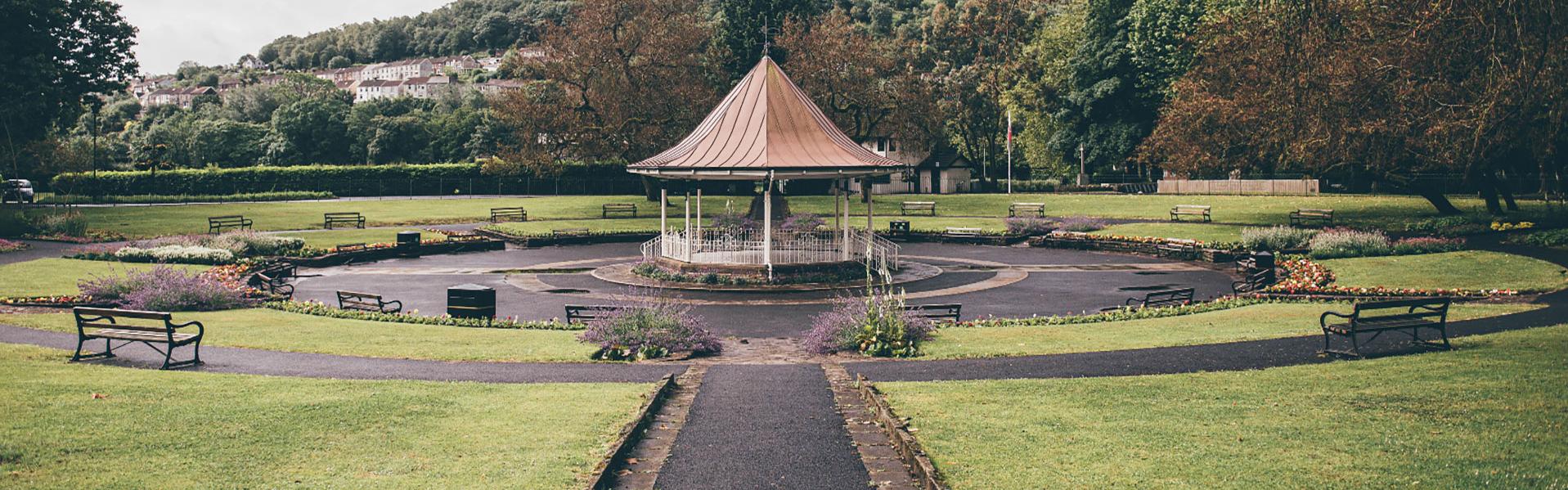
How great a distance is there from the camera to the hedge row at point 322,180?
81000 mm

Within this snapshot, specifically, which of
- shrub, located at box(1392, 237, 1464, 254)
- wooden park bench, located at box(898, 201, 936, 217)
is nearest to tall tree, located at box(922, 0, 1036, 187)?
wooden park bench, located at box(898, 201, 936, 217)

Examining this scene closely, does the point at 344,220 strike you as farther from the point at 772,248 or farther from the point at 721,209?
the point at 772,248

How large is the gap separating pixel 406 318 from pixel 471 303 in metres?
1.36

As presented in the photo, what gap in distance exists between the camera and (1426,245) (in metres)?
33.1

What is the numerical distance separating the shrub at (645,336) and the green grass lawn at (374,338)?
371 millimetres

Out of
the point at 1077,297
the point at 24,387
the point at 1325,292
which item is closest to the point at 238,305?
the point at 24,387

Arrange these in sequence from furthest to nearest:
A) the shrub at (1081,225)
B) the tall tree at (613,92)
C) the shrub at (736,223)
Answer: the tall tree at (613,92) → the shrub at (1081,225) → the shrub at (736,223)

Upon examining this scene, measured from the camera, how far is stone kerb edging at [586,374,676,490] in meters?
9.71

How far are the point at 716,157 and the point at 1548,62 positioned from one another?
20204mm

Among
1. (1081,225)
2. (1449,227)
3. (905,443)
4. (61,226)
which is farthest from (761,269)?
(61,226)

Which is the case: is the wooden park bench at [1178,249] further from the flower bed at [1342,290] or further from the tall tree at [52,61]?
the tall tree at [52,61]

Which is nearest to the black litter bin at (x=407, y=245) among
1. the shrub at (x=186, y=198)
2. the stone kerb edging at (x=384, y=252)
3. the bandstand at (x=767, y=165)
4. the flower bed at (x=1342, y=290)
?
the stone kerb edging at (x=384, y=252)

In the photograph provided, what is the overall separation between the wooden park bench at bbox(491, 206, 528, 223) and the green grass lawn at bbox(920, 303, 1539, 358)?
131ft

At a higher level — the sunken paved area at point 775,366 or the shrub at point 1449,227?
the shrub at point 1449,227
